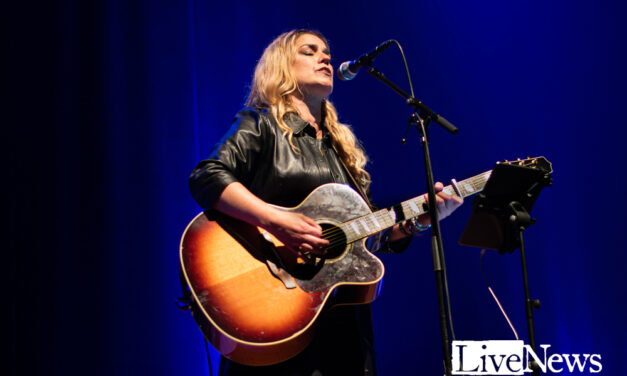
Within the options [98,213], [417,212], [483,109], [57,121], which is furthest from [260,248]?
[483,109]

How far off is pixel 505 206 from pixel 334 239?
803 millimetres

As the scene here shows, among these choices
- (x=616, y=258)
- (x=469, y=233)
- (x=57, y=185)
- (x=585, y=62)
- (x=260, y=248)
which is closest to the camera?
(x=260, y=248)

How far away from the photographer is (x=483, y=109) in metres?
3.95

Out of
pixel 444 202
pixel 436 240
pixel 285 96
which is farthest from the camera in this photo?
pixel 285 96

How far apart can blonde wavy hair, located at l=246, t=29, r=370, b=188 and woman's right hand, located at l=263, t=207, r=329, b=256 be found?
0.58 meters

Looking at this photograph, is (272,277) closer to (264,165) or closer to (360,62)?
(264,165)

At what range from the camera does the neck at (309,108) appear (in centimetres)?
265

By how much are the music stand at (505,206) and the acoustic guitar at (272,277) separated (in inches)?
18.0

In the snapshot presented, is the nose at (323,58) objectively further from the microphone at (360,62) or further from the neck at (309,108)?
the microphone at (360,62)

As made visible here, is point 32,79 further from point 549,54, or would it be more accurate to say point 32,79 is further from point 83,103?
point 549,54

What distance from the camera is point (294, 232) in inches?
79.3

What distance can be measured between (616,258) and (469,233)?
1961 millimetres

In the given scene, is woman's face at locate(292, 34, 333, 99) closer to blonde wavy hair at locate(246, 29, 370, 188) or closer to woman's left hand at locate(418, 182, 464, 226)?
blonde wavy hair at locate(246, 29, 370, 188)
